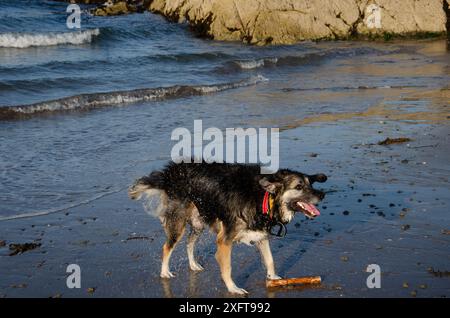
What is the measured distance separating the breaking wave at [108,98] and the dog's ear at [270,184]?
12.0 meters

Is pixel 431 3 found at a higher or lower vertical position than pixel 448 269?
higher

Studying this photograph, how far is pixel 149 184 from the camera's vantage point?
24.2ft

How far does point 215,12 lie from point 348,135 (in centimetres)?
2162

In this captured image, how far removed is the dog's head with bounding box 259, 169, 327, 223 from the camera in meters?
6.70

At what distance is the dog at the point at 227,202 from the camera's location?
6754mm

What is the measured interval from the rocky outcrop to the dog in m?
25.0

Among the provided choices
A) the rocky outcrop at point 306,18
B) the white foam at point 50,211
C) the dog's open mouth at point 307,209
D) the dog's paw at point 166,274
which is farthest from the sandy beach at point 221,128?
the rocky outcrop at point 306,18

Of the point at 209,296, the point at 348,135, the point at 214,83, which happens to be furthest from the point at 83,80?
the point at 209,296

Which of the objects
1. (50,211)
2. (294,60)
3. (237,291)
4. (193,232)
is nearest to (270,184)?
(237,291)

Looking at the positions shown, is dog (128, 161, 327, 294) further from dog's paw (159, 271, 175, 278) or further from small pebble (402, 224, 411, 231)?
small pebble (402, 224, 411, 231)

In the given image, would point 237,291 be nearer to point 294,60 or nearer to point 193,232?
point 193,232

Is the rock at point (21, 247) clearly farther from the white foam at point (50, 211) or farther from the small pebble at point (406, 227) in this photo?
the small pebble at point (406, 227)

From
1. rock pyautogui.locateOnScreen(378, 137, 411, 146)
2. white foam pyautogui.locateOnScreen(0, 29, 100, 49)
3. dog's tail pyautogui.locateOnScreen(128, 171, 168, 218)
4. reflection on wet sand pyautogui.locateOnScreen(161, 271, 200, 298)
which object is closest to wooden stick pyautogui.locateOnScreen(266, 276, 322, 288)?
reflection on wet sand pyautogui.locateOnScreen(161, 271, 200, 298)
